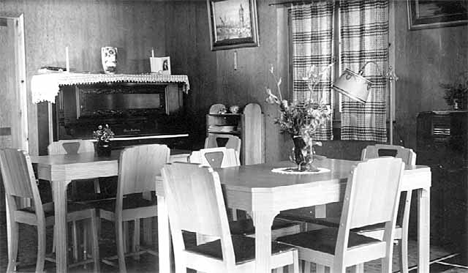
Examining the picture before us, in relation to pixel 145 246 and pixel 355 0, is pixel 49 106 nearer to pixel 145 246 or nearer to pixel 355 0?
pixel 145 246

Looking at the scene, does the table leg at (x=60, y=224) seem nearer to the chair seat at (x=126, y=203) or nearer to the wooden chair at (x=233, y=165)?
the chair seat at (x=126, y=203)

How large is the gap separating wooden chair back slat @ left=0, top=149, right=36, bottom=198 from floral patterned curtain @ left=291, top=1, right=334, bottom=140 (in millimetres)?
2784

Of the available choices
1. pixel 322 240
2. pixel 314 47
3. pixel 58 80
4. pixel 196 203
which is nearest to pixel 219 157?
pixel 322 240

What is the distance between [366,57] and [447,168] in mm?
1285

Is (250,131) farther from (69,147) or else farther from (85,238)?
(85,238)

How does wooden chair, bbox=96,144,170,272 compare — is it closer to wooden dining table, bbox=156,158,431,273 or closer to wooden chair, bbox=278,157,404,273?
wooden dining table, bbox=156,158,431,273

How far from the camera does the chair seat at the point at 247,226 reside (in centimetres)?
374

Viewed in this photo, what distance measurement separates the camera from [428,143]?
5.20 meters

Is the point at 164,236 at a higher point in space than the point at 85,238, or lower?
higher

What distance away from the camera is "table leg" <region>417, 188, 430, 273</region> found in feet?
12.1

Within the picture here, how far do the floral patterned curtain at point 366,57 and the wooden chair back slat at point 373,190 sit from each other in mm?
2464

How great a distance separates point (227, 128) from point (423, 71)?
2334 mm

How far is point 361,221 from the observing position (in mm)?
3230

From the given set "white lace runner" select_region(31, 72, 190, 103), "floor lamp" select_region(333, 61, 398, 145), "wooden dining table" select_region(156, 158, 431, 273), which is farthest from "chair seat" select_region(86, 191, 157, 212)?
"white lace runner" select_region(31, 72, 190, 103)
